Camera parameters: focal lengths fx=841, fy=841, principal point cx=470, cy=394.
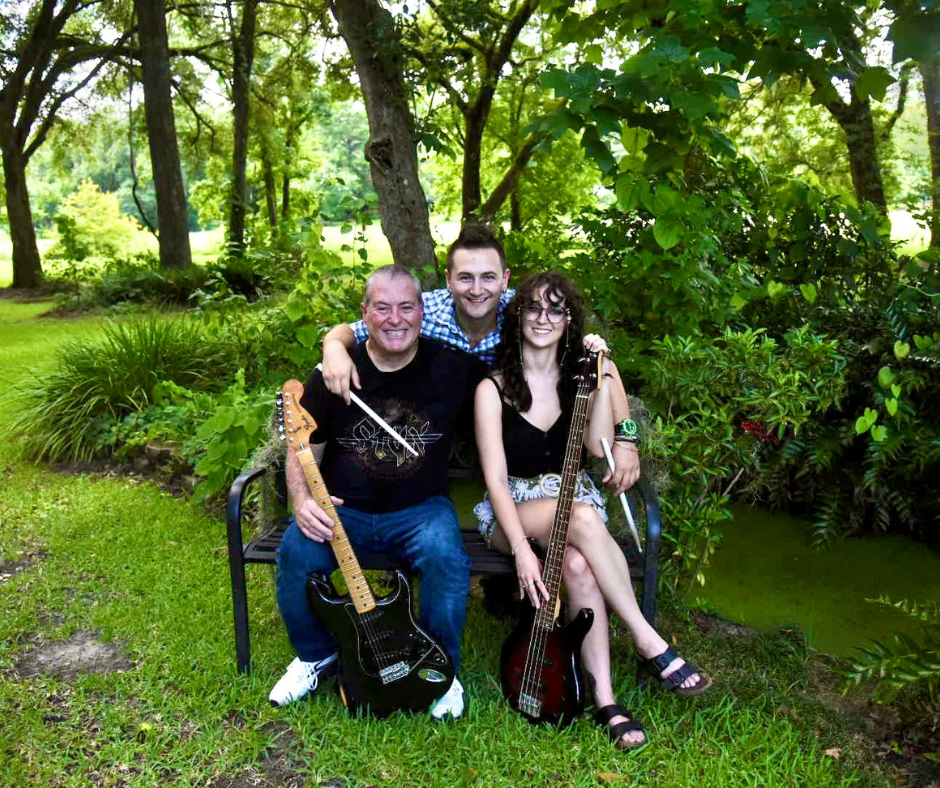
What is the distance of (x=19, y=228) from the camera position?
49.5 ft

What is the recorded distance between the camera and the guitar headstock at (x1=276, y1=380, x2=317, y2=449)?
2.83 metres

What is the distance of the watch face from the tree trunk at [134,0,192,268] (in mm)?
11111

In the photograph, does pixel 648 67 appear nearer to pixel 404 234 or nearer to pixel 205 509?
pixel 404 234

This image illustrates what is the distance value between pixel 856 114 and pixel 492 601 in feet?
26.9

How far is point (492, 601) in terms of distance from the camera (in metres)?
3.61

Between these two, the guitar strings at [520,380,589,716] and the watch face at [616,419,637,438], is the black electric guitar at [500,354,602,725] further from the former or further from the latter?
the watch face at [616,419,637,438]

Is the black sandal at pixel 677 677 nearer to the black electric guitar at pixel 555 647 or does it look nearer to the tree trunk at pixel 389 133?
the black electric guitar at pixel 555 647

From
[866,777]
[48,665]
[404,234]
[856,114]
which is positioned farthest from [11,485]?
[856,114]

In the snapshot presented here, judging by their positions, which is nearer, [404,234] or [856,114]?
[404,234]

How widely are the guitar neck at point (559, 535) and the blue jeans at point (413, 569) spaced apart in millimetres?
292

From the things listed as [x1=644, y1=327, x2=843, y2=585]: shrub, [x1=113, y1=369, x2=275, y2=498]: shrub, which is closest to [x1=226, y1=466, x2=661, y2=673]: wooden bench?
[x1=644, y1=327, x2=843, y2=585]: shrub

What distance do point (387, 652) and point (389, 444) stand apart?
71 cm

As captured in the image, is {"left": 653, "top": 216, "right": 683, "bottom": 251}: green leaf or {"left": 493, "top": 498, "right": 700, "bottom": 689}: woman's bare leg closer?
{"left": 493, "top": 498, "right": 700, "bottom": 689}: woman's bare leg

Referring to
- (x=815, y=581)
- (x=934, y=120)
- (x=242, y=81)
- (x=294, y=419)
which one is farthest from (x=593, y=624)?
(x=242, y=81)
